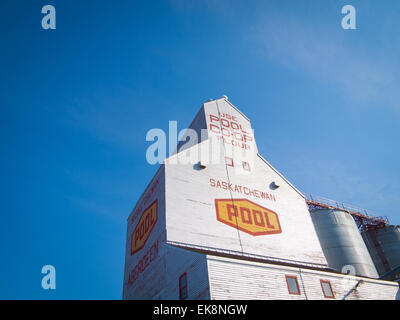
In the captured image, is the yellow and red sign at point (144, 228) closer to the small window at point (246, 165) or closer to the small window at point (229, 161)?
the small window at point (229, 161)

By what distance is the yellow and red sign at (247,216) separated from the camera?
2377cm

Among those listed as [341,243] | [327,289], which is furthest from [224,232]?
[341,243]

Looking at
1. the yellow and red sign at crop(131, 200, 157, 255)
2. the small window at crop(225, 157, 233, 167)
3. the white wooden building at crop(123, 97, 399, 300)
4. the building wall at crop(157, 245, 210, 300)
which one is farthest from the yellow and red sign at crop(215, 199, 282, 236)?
the building wall at crop(157, 245, 210, 300)

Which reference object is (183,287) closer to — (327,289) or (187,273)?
(187,273)

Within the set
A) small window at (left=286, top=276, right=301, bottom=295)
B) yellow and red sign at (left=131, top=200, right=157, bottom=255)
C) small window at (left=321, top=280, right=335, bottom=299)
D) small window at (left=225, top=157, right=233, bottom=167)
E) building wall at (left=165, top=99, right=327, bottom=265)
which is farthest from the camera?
small window at (left=225, top=157, right=233, bottom=167)

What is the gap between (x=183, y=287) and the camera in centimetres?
1745

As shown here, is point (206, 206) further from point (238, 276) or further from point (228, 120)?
point (228, 120)

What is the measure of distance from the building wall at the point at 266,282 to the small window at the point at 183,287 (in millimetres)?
2350

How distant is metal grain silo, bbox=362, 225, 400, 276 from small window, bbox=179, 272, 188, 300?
1238 inches

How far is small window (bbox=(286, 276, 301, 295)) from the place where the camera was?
17.8 meters

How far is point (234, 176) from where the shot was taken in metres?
26.9

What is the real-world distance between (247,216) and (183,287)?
9.19 meters

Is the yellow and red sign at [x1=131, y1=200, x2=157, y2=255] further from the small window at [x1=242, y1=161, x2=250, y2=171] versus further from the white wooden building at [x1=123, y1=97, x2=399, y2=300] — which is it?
the small window at [x1=242, y1=161, x2=250, y2=171]
